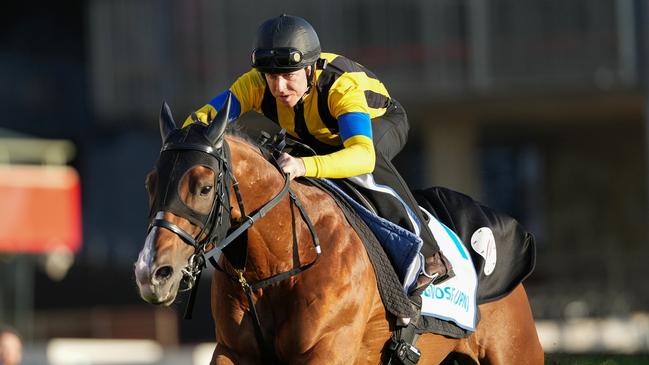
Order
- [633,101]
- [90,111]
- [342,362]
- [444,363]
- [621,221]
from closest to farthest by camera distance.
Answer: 1. [342,362]
2. [444,363]
3. [633,101]
4. [621,221]
5. [90,111]

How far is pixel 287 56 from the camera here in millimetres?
5906

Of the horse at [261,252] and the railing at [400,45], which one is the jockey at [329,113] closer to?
the horse at [261,252]

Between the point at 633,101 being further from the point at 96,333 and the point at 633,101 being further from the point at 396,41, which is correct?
the point at 96,333

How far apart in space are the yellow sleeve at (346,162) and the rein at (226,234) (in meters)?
0.13

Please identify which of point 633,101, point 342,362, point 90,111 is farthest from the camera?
point 90,111

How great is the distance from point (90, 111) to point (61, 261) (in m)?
10.5

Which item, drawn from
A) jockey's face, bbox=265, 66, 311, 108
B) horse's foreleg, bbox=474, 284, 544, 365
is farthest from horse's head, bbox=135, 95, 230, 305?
horse's foreleg, bbox=474, 284, 544, 365

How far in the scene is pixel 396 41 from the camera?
28.7 metres

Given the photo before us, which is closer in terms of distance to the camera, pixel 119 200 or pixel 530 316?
pixel 530 316

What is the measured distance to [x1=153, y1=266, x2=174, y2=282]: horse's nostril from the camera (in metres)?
5.05

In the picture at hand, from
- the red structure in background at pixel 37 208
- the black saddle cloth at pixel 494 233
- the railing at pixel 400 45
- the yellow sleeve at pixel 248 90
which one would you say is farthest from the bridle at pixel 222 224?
the railing at pixel 400 45

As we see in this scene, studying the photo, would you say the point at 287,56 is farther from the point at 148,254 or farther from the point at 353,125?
the point at 148,254

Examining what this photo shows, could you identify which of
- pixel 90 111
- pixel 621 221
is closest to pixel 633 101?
pixel 621 221

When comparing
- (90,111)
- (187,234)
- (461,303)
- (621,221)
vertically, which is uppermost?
(187,234)
